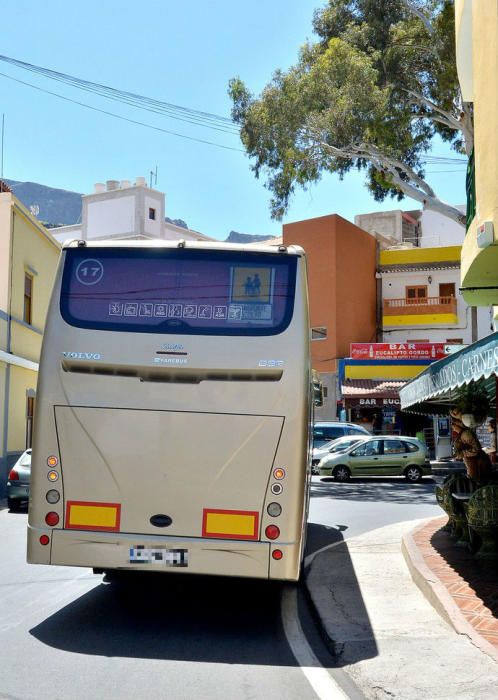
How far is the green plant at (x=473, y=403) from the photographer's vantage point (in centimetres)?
1180

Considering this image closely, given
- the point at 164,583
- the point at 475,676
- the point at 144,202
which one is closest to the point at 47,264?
the point at 164,583

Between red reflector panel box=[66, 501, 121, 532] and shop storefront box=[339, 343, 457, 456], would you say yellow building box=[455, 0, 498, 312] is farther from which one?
shop storefront box=[339, 343, 457, 456]

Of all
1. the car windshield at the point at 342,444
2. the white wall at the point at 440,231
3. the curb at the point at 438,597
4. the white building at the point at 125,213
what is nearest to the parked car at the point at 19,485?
the curb at the point at 438,597

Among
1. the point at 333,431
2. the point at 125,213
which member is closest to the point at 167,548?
the point at 333,431

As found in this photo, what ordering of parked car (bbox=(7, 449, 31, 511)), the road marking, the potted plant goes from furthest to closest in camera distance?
1. parked car (bbox=(7, 449, 31, 511))
2. the potted plant
3. the road marking

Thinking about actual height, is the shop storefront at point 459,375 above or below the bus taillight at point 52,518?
above

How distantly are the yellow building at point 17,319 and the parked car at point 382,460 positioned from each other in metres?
10.3

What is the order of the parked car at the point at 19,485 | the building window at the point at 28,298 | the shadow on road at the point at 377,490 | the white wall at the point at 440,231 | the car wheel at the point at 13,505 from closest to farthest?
the parked car at the point at 19,485 → the car wheel at the point at 13,505 → the shadow on road at the point at 377,490 → the building window at the point at 28,298 → the white wall at the point at 440,231

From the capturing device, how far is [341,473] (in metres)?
27.3

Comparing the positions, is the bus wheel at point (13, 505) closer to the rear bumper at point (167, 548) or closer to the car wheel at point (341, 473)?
the rear bumper at point (167, 548)

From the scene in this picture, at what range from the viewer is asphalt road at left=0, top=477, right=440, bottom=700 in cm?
545

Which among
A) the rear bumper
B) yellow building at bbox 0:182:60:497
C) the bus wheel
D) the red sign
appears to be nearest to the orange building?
the red sign

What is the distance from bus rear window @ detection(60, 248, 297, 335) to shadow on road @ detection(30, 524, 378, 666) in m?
2.67

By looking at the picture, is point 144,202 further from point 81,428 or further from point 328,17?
point 81,428
